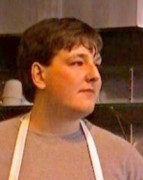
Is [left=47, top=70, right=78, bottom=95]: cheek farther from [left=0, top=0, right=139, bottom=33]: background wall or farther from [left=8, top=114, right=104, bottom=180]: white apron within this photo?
[left=0, top=0, right=139, bottom=33]: background wall

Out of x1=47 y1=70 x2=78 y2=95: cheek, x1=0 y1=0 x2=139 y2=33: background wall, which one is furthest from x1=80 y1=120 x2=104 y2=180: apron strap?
x1=0 y1=0 x2=139 y2=33: background wall

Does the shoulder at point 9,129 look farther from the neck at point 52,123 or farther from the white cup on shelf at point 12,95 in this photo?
the white cup on shelf at point 12,95

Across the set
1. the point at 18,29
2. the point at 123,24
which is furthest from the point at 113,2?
the point at 18,29

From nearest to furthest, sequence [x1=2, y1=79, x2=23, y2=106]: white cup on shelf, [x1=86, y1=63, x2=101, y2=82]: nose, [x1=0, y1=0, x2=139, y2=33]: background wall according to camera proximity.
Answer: [x1=86, y1=63, x2=101, y2=82]: nose < [x1=0, y1=0, x2=139, y2=33]: background wall < [x1=2, y1=79, x2=23, y2=106]: white cup on shelf

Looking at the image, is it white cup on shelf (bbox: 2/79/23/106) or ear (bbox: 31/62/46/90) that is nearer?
ear (bbox: 31/62/46/90)

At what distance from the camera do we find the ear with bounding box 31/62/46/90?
105 cm

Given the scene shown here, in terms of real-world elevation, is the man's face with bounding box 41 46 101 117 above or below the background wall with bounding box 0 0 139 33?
below

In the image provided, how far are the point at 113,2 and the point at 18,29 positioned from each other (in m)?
0.41

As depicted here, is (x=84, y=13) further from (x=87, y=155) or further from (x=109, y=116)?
(x=87, y=155)

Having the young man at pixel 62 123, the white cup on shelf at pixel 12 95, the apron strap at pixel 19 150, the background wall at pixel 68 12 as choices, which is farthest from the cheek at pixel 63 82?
the white cup on shelf at pixel 12 95

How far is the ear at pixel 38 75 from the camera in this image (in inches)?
41.4

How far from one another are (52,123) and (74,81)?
0.11 meters

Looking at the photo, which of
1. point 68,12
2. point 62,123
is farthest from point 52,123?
point 68,12

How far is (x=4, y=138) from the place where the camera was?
106 cm
